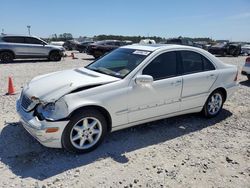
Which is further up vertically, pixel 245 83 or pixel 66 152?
pixel 245 83

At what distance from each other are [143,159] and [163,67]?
5.70 feet

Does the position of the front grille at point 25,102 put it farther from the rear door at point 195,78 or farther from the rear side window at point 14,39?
the rear side window at point 14,39

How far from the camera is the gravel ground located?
3.54 metres

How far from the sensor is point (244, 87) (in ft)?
31.4

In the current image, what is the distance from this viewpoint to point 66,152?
4227 millimetres

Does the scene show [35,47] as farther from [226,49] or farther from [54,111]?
[226,49]

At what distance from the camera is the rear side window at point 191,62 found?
527 cm

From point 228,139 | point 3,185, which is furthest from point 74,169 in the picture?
point 228,139

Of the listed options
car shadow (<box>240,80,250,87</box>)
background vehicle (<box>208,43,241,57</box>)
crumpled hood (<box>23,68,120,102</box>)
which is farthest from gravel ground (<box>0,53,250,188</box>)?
background vehicle (<box>208,43,241,57</box>)

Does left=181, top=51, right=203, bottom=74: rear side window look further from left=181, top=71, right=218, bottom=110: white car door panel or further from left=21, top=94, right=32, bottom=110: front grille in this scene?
left=21, top=94, right=32, bottom=110: front grille

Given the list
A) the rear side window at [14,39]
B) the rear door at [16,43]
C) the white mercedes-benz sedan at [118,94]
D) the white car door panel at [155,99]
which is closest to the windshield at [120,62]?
the white mercedes-benz sedan at [118,94]

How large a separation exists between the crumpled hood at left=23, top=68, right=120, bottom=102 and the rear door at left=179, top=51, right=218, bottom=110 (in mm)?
1515

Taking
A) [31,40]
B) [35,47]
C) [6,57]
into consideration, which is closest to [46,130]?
[6,57]

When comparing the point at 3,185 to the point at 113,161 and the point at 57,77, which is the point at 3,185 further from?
the point at 57,77
